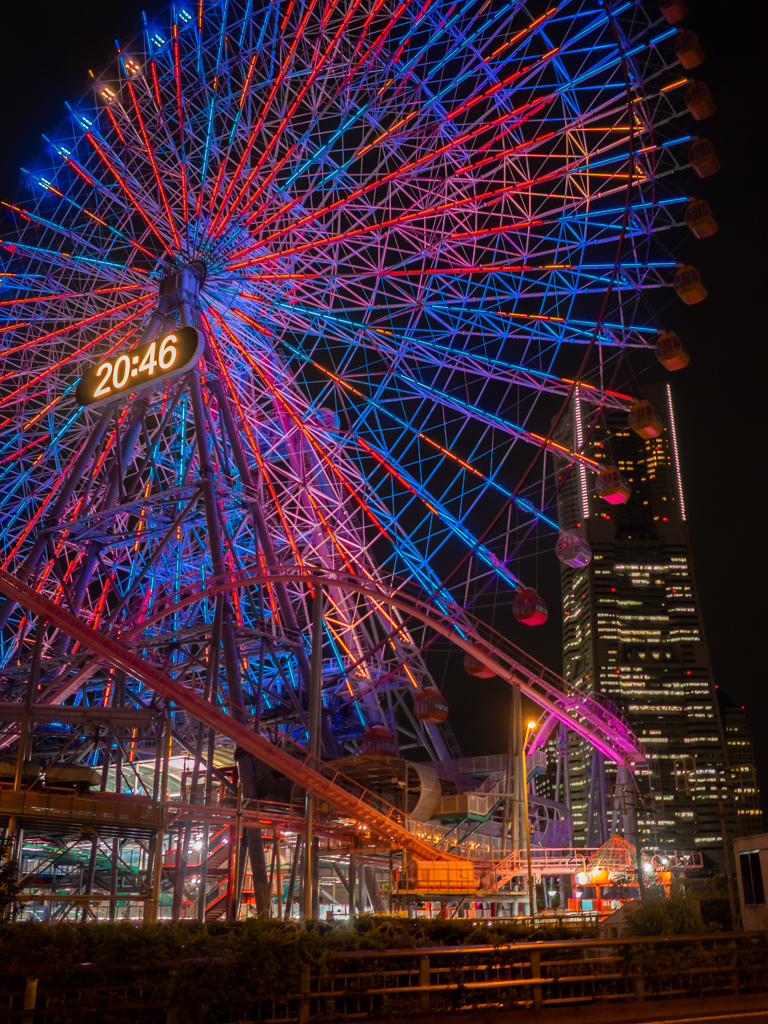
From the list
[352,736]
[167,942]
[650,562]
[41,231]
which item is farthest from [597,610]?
[167,942]

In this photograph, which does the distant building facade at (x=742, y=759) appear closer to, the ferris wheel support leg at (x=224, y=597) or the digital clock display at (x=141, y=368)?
the ferris wheel support leg at (x=224, y=597)

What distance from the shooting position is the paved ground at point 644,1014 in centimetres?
1092

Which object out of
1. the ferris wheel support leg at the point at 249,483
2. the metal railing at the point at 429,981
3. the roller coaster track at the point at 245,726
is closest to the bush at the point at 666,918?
the metal railing at the point at 429,981

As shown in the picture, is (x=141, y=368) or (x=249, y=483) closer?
(x=141, y=368)

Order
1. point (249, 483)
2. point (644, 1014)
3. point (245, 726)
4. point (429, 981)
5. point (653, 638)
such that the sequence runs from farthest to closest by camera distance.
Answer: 1. point (653, 638)
2. point (249, 483)
3. point (245, 726)
4. point (644, 1014)
5. point (429, 981)

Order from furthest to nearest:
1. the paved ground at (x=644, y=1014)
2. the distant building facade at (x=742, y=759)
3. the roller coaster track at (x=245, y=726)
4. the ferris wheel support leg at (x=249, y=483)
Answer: the distant building facade at (x=742, y=759) < the ferris wheel support leg at (x=249, y=483) < the roller coaster track at (x=245, y=726) < the paved ground at (x=644, y=1014)

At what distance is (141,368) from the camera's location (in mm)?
26609

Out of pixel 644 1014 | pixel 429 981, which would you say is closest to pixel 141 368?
pixel 429 981

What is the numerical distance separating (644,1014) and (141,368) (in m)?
21.0

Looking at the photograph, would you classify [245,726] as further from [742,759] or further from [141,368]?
[742,759]

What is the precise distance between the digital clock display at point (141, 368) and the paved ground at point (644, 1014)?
18.7 metres

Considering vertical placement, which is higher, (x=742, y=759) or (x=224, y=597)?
(x=742, y=759)

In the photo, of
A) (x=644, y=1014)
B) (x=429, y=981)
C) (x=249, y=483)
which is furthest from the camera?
(x=249, y=483)

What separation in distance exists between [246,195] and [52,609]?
14778mm
